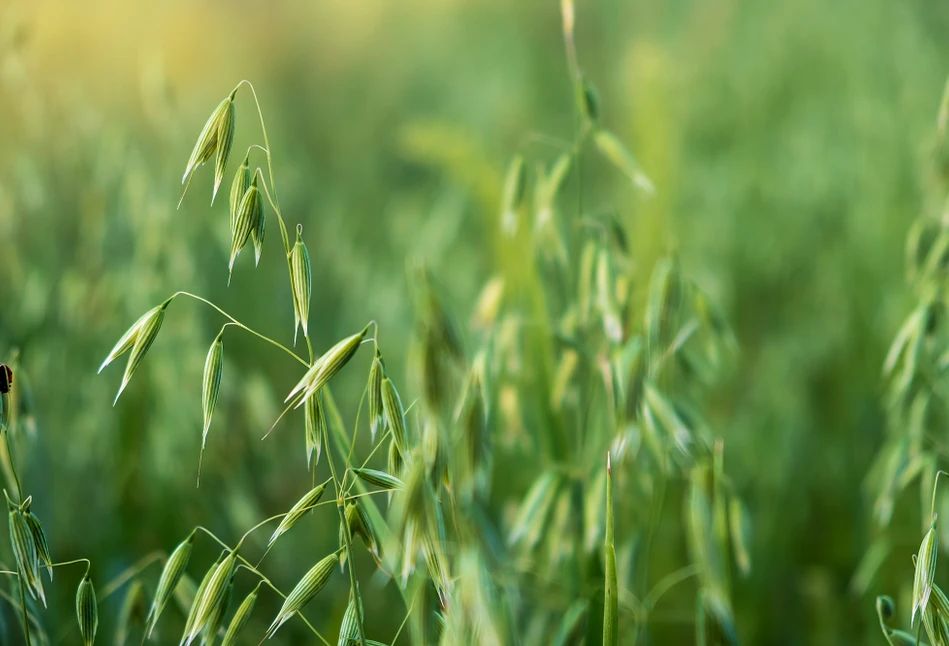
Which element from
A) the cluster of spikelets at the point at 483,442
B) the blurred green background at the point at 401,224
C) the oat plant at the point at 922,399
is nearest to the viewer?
the cluster of spikelets at the point at 483,442

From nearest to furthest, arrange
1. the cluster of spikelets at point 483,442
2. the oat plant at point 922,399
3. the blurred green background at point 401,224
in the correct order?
1. the cluster of spikelets at point 483,442
2. the oat plant at point 922,399
3. the blurred green background at point 401,224

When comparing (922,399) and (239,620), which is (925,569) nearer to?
(922,399)

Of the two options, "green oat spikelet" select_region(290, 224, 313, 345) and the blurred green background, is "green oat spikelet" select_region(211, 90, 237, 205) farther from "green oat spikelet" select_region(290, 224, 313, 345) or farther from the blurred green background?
the blurred green background

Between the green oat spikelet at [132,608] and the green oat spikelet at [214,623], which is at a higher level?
the green oat spikelet at [214,623]

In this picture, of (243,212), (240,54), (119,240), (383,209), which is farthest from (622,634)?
(240,54)

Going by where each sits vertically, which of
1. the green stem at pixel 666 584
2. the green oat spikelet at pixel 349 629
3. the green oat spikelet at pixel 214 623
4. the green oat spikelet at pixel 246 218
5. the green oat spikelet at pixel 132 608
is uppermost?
the green oat spikelet at pixel 246 218

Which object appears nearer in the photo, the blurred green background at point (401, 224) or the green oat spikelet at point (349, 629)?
the green oat spikelet at point (349, 629)

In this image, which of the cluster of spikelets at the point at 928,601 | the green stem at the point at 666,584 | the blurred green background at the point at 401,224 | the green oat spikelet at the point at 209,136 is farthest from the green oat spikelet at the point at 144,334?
the cluster of spikelets at the point at 928,601

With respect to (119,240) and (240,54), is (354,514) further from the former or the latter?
(240,54)

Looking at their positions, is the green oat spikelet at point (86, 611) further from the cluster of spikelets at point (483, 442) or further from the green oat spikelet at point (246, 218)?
the green oat spikelet at point (246, 218)
